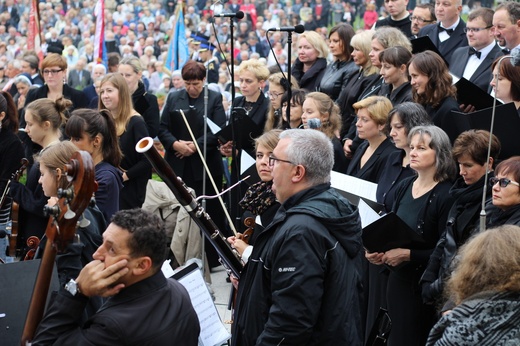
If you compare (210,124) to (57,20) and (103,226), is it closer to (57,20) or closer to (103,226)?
(103,226)

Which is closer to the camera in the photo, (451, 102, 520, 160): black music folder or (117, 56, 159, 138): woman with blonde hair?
(451, 102, 520, 160): black music folder

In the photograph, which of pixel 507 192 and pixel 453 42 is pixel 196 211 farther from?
pixel 453 42

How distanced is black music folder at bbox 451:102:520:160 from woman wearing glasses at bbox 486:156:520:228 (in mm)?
674

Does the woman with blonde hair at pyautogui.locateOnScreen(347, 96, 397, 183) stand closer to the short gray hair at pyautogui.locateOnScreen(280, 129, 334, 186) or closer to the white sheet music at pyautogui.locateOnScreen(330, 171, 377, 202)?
the white sheet music at pyautogui.locateOnScreen(330, 171, 377, 202)

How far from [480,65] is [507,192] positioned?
324 centimetres

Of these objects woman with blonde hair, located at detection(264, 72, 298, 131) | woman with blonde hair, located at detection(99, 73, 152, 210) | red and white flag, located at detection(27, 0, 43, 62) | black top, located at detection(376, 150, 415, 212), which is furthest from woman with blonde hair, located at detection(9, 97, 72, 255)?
red and white flag, located at detection(27, 0, 43, 62)

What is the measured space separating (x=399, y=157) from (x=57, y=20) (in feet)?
87.9

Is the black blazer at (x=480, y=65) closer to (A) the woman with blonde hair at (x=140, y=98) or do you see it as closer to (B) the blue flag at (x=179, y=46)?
(A) the woman with blonde hair at (x=140, y=98)

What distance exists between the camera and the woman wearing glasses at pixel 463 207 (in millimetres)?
5207

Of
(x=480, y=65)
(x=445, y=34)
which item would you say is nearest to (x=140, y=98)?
(x=445, y=34)

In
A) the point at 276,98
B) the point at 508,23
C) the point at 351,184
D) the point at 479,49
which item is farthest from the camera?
the point at 276,98

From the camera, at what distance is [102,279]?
137 inches

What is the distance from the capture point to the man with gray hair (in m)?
3.83

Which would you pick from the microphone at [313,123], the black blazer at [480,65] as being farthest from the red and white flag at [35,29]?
the microphone at [313,123]
